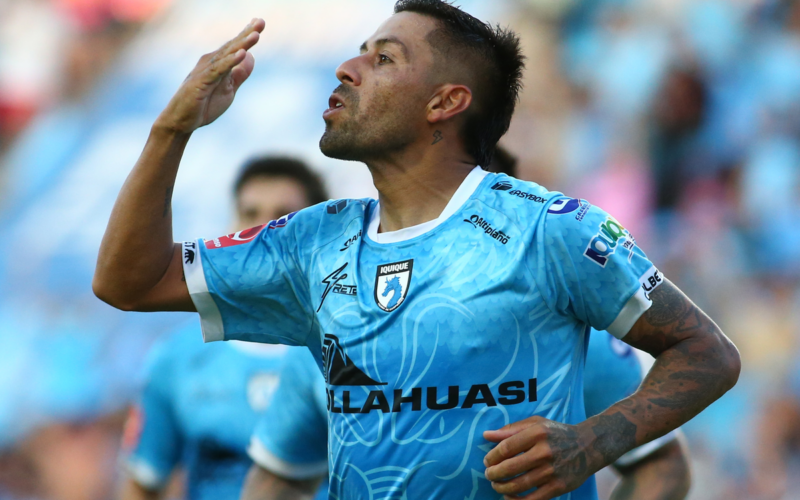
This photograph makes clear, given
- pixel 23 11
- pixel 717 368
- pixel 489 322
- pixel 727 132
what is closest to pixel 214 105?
pixel 489 322

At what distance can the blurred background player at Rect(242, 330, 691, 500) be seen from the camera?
3.44 metres

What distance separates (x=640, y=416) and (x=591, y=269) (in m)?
0.38

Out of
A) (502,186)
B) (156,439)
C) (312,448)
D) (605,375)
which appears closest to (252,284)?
(502,186)

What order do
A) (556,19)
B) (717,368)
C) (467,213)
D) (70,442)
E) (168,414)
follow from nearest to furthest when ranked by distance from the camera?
(717,368)
(467,213)
(168,414)
(70,442)
(556,19)

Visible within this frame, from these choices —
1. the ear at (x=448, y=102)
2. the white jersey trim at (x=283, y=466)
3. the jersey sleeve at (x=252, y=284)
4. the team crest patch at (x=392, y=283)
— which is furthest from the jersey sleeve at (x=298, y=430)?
the ear at (x=448, y=102)

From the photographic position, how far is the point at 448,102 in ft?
8.89

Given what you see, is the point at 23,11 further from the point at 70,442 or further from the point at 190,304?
the point at 190,304

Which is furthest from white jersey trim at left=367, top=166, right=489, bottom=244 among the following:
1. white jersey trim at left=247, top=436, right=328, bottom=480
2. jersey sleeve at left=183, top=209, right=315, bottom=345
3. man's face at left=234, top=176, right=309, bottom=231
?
man's face at left=234, top=176, right=309, bottom=231

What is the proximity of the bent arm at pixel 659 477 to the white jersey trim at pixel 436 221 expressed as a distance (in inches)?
63.2

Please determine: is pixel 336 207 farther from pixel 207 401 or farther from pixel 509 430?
pixel 207 401

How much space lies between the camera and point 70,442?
746 cm

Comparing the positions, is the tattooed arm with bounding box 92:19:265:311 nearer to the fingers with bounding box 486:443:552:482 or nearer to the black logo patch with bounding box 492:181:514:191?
the black logo patch with bounding box 492:181:514:191

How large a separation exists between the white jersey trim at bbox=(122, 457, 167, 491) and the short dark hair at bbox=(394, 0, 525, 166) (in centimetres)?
248

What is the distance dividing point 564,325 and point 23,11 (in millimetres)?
8076
